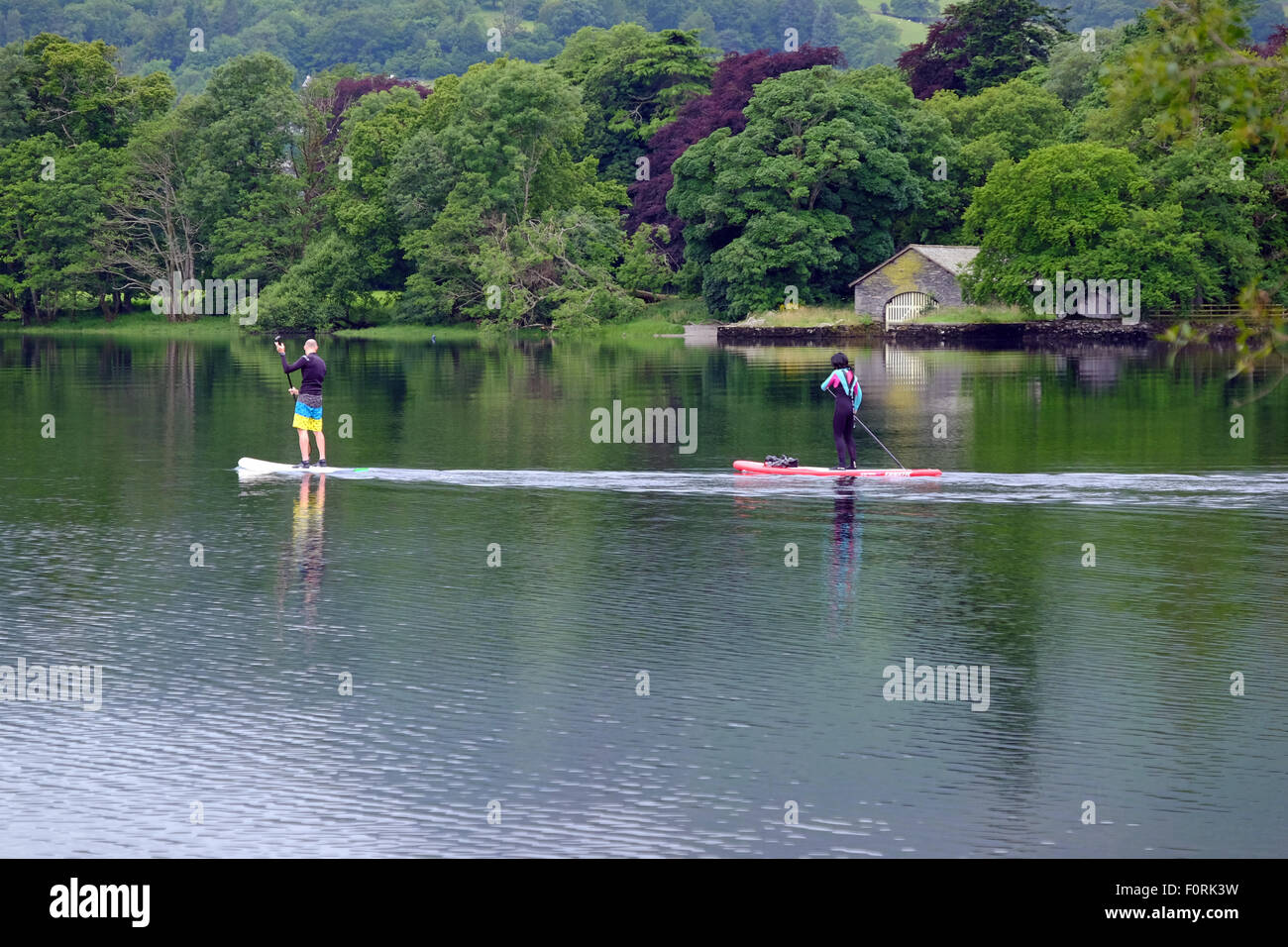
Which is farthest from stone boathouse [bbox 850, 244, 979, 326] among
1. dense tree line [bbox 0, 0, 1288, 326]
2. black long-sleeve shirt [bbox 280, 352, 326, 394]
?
black long-sleeve shirt [bbox 280, 352, 326, 394]

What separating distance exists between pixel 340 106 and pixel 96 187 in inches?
1614

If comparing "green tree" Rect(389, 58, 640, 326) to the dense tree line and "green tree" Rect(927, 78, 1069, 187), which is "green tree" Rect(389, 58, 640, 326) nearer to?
the dense tree line

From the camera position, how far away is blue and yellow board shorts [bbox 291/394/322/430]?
31594 millimetres

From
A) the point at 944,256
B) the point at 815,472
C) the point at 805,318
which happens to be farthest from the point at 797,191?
the point at 815,472

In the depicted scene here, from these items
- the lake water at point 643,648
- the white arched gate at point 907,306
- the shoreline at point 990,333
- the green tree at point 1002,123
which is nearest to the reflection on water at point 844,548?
the lake water at point 643,648

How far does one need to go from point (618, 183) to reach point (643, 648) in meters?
107

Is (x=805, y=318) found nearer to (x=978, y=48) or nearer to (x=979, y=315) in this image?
(x=979, y=315)

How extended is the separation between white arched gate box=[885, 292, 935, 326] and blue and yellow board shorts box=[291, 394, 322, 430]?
68.1 metres

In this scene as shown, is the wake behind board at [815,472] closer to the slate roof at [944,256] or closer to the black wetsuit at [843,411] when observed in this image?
the black wetsuit at [843,411]

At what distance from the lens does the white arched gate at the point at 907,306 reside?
9619cm

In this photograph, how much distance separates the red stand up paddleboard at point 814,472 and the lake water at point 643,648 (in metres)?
0.33

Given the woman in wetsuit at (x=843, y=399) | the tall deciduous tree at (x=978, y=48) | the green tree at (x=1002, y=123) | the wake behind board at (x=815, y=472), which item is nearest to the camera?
the woman in wetsuit at (x=843, y=399)

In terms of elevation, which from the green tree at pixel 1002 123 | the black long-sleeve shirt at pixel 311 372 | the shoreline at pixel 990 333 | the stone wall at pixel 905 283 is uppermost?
A: the green tree at pixel 1002 123
